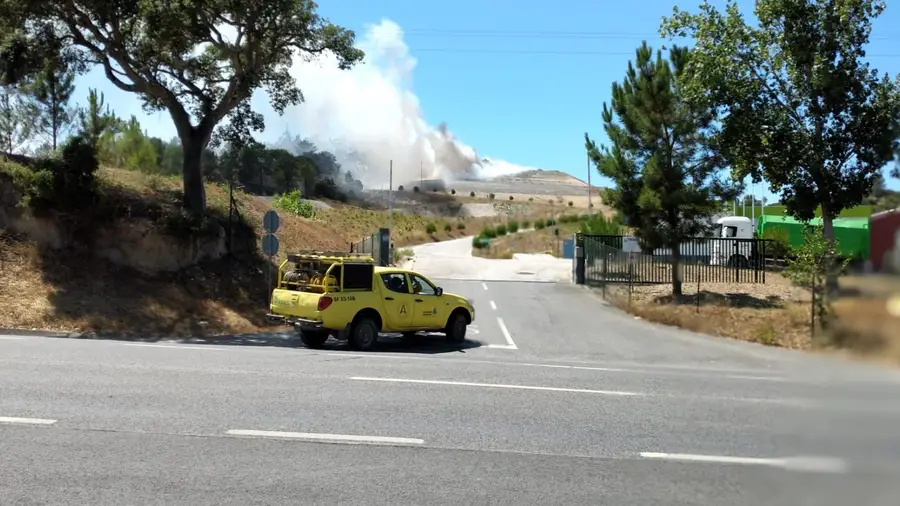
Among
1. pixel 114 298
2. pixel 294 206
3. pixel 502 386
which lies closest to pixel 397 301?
pixel 502 386

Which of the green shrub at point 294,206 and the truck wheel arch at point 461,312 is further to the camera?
the green shrub at point 294,206

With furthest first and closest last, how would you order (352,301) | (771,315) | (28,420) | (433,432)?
(771,315) < (352,301) < (28,420) < (433,432)

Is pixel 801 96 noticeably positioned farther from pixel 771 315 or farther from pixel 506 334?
pixel 506 334

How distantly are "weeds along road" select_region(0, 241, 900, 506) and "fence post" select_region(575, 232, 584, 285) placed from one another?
21.7 meters

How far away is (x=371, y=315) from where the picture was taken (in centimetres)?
1548

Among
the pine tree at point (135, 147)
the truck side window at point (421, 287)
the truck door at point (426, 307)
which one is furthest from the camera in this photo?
the pine tree at point (135, 147)

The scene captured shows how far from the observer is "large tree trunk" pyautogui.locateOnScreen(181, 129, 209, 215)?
956 inches

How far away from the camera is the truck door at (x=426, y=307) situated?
53.4 feet

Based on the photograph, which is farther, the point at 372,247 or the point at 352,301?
the point at 372,247

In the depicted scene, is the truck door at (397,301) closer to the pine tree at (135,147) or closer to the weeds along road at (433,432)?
the weeds along road at (433,432)

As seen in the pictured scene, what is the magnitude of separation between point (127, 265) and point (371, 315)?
→ 11.0 m

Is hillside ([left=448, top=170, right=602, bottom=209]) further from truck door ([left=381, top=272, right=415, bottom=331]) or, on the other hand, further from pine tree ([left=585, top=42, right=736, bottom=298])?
truck door ([left=381, top=272, right=415, bottom=331])

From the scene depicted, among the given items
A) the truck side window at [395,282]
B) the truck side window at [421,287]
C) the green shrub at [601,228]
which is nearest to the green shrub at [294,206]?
the green shrub at [601,228]

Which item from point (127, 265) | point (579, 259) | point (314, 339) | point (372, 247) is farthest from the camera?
point (372, 247)
